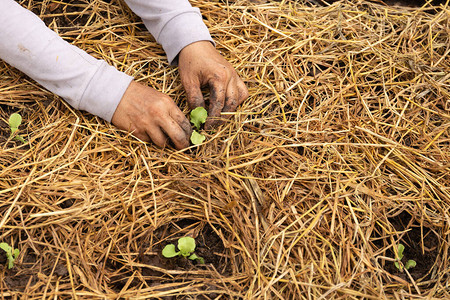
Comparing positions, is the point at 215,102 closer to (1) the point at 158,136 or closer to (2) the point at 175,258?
(1) the point at 158,136

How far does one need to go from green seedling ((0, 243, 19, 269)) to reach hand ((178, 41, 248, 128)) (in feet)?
2.42

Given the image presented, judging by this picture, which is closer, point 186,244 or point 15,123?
point 186,244

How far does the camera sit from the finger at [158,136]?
4.68 ft

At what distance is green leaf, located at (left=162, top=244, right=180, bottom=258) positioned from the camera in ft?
4.11

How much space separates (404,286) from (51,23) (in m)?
1.67

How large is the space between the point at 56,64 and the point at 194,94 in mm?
494

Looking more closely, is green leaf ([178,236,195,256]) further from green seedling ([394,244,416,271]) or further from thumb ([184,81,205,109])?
green seedling ([394,244,416,271])

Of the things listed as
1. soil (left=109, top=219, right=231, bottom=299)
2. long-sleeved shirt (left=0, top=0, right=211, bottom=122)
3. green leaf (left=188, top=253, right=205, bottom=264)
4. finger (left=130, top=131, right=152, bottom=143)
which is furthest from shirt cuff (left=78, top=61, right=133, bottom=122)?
green leaf (left=188, top=253, right=205, bottom=264)

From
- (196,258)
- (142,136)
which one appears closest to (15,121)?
(142,136)

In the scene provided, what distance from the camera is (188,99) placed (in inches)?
59.4

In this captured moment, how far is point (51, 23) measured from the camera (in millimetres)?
1711

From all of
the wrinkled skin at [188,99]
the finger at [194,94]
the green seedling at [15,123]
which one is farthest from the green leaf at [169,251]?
the green seedling at [15,123]

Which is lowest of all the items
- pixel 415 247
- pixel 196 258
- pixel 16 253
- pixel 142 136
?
pixel 415 247

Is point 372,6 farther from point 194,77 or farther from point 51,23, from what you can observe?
point 51,23
